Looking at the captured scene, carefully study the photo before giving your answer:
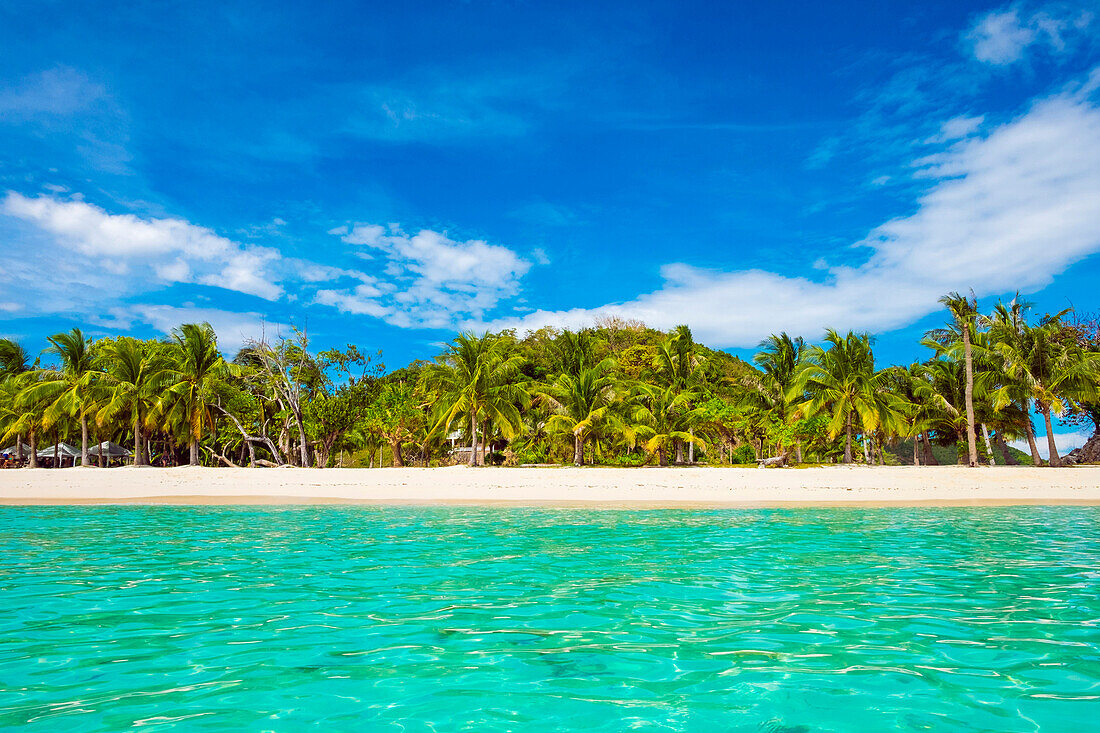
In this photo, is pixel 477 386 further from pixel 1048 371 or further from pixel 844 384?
pixel 1048 371

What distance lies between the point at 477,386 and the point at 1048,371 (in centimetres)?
2626

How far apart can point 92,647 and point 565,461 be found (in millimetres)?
34647

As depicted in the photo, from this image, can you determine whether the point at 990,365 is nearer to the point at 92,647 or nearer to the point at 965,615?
the point at 965,615

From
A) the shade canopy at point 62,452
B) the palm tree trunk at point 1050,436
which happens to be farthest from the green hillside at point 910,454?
the shade canopy at point 62,452

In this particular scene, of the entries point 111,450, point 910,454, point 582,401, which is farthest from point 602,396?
point 910,454

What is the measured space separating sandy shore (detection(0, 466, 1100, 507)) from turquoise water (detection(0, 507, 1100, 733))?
27.6 ft

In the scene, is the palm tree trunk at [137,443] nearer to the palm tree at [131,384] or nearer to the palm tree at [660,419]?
the palm tree at [131,384]

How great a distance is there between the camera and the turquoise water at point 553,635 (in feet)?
11.4

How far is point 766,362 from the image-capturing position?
3494 cm

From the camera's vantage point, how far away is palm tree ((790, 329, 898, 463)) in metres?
29.9

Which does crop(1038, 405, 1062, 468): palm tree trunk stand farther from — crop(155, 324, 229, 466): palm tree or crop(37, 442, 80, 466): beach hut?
crop(37, 442, 80, 466): beach hut

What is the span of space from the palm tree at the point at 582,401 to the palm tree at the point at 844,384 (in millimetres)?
8640

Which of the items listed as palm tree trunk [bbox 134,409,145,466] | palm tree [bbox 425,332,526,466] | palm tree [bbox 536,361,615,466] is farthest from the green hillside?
palm tree trunk [bbox 134,409,145,466]

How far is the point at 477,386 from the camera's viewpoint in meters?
30.9
